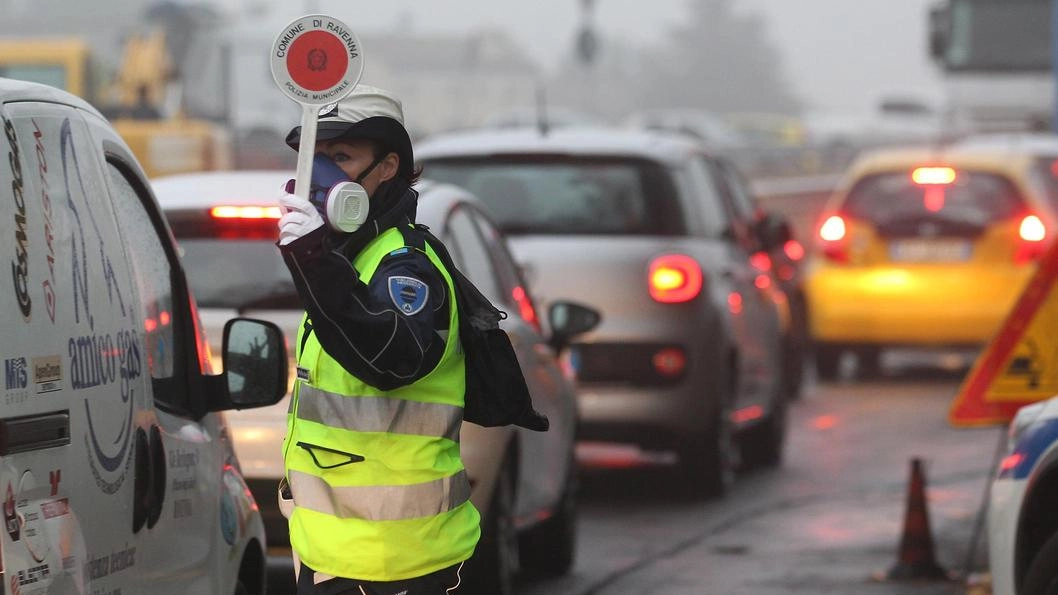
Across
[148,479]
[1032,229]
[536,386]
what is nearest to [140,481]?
[148,479]

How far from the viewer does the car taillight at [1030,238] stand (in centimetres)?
1609

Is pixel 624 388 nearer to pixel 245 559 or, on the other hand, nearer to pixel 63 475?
pixel 245 559

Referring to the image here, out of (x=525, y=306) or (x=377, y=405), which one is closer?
(x=377, y=405)

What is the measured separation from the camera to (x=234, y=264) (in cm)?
752

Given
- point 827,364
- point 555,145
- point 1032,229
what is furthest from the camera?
point 827,364

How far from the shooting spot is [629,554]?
9703mm

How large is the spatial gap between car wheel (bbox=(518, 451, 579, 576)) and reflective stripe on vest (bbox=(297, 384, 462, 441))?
456 cm

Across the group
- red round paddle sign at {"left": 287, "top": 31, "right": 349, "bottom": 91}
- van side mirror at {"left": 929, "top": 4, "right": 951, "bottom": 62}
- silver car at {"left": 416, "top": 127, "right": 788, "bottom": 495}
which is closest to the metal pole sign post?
red round paddle sign at {"left": 287, "top": 31, "right": 349, "bottom": 91}

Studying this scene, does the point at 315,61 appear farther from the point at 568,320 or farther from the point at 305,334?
the point at 568,320

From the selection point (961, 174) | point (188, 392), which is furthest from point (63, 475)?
point (961, 174)

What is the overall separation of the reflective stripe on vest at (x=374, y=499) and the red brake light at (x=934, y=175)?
41.5 feet

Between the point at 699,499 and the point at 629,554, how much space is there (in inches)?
74.8

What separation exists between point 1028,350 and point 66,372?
15.6 ft

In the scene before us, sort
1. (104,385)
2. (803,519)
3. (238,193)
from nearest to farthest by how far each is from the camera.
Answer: (104,385)
(238,193)
(803,519)
